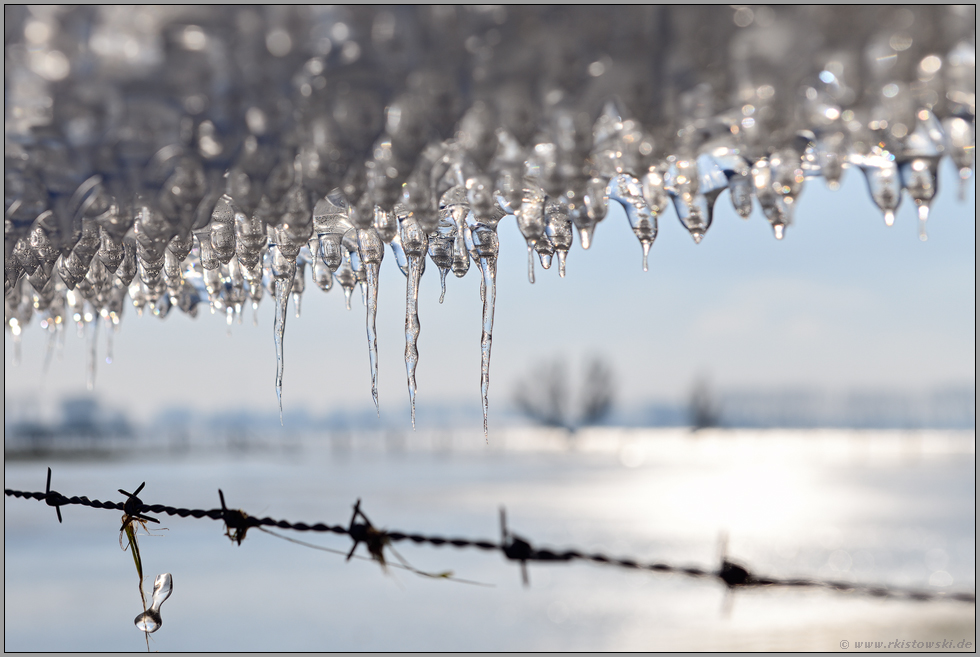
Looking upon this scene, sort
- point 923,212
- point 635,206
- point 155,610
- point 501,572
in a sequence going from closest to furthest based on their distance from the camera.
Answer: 1. point 923,212
2. point 635,206
3. point 155,610
4. point 501,572

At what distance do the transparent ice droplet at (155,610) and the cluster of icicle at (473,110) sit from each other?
0.99 m

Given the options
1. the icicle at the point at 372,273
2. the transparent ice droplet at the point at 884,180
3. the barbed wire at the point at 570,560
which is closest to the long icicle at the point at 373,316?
the icicle at the point at 372,273

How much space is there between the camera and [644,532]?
53.5 feet

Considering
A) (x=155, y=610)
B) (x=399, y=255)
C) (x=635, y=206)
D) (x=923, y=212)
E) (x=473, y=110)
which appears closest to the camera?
(x=473, y=110)

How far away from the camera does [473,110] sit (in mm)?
1104

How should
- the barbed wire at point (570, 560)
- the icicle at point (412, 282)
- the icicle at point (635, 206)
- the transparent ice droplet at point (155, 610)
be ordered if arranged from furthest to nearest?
the transparent ice droplet at point (155, 610) < the icicle at point (412, 282) < the icicle at point (635, 206) < the barbed wire at point (570, 560)

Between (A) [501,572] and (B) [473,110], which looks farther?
(A) [501,572]

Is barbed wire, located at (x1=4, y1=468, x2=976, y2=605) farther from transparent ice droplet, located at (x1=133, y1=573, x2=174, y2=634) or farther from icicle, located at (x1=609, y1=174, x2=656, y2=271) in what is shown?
icicle, located at (x1=609, y1=174, x2=656, y2=271)

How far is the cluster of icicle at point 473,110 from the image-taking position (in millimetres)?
987

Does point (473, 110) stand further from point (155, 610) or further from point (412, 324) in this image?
point (155, 610)

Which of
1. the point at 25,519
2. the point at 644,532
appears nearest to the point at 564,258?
the point at 644,532

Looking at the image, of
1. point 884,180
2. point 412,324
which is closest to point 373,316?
point 412,324

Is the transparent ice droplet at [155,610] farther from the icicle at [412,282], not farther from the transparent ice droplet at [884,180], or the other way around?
the transparent ice droplet at [884,180]

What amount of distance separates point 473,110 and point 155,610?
1.60 meters
